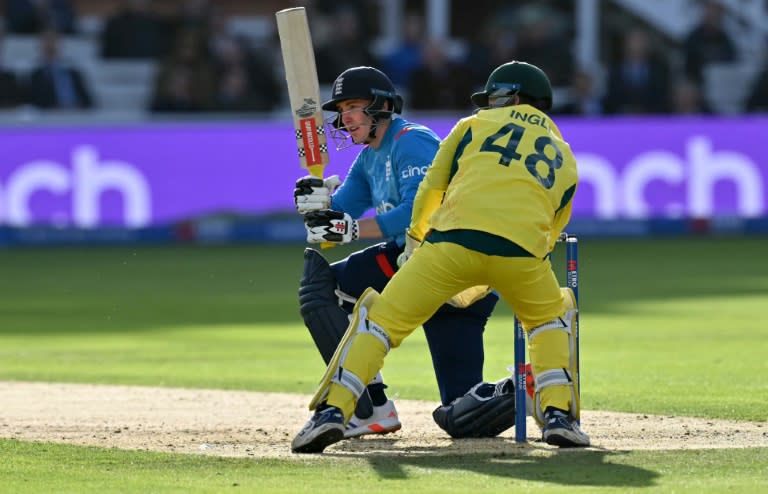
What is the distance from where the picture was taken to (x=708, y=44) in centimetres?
2417

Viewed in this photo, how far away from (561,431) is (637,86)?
1567cm

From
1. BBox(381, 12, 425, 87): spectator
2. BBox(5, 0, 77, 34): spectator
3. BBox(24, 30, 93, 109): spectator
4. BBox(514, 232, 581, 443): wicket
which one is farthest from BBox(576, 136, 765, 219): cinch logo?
BBox(514, 232, 581, 443): wicket

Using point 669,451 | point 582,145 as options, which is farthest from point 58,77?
point 669,451

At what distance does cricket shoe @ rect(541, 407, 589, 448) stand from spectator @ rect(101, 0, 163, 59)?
16796 mm

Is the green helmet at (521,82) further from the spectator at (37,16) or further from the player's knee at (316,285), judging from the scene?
the spectator at (37,16)

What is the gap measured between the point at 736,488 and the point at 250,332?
22.9 ft

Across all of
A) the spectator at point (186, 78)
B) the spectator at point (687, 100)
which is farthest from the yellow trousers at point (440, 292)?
the spectator at point (687, 100)

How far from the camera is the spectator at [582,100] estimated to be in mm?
22094

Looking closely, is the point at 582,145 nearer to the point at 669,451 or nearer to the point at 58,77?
the point at 58,77

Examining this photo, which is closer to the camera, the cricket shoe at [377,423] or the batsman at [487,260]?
the batsman at [487,260]

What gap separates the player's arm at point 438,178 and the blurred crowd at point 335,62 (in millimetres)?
14456

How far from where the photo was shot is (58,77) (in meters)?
21.9

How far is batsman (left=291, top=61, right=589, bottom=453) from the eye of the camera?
284 inches

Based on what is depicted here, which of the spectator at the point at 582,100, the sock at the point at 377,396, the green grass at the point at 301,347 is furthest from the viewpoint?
the spectator at the point at 582,100
